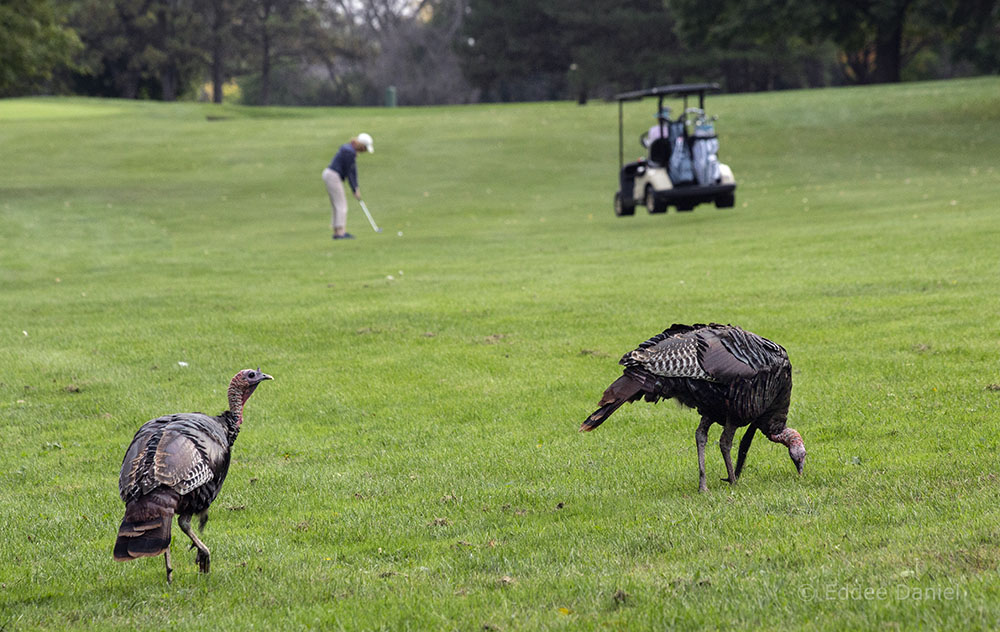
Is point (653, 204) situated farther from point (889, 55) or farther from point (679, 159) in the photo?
point (889, 55)

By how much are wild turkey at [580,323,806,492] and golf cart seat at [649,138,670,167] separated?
20524mm

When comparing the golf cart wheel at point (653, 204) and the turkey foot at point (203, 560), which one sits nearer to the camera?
the turkey foot at point (203, 560)

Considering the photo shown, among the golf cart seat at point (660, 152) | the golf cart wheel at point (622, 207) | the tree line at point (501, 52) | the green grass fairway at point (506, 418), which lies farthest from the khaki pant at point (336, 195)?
the tree line at point (501, 52)

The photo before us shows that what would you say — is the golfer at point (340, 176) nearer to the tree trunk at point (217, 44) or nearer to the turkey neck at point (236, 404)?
the turkey neck at point (236, 404)

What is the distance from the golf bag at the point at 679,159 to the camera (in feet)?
88.5

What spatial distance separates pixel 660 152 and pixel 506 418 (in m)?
18.3

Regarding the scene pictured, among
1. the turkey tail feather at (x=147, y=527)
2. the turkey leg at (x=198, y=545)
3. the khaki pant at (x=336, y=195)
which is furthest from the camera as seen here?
the khaki pant at (x=336, y=195)

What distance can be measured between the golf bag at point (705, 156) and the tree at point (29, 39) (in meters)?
21.2

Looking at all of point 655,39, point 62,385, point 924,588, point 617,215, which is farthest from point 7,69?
point 655,39

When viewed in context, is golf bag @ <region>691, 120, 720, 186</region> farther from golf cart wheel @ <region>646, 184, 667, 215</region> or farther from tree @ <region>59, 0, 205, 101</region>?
tree @ <region>59, 0, 205, 101</region>

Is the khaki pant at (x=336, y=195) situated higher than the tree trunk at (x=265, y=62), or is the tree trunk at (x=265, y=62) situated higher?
the tree trunk at (x=265, y=62)

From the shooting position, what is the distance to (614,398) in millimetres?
6949

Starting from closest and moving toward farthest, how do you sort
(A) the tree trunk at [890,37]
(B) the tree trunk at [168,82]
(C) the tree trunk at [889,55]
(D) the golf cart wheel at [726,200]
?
(D) the golf cart wheel at [726,200]
(A) the tree trunk at [890,37]
(C) the tree trunk at [889,55]
(B) the tree trunk at [168,82]

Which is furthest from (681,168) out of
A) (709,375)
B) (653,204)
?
(709,375)
